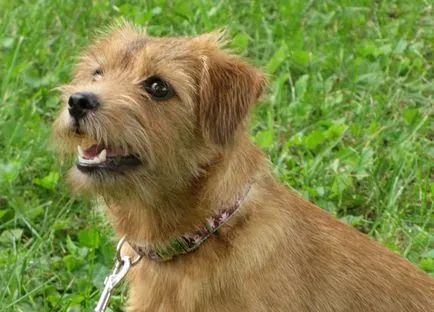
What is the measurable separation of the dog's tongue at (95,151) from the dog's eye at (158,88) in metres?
0.27

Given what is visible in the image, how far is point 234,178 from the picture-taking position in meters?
3.70

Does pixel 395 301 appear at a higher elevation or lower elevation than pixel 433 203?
higher

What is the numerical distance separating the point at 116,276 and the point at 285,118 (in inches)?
106

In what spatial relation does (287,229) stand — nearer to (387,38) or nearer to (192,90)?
(192,90)

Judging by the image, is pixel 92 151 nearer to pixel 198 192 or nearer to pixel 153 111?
pixel 153 111

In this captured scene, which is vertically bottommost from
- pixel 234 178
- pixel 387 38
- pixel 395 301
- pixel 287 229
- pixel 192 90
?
pixel 387 38

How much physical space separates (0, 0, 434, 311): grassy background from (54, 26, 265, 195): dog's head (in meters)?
0.75

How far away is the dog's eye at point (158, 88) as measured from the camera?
12.0ft

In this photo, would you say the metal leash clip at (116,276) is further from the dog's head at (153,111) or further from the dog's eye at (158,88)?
the dog's eye at (158,88)

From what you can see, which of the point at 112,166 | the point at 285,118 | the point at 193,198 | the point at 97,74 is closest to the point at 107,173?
the point at 112,166

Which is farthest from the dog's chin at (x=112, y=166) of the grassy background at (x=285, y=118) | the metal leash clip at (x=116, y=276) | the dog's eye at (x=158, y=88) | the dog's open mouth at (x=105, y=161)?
the grassy background at (x=285, y=118)

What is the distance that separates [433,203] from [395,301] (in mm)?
1661

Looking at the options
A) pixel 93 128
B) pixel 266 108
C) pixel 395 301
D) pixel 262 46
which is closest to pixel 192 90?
pixel 93 128

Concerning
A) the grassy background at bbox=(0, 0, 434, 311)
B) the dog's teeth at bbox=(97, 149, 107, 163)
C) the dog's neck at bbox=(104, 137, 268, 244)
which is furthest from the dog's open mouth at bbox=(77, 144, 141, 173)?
the grassy background at bbox=(0, 0, 434, 311)
